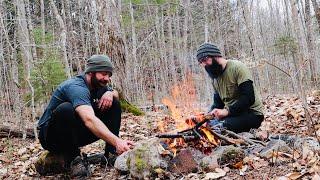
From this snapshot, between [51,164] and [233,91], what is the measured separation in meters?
2.38

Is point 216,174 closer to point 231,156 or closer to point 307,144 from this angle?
point 231,156

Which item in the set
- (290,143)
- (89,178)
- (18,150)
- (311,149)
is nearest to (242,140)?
(290,143)

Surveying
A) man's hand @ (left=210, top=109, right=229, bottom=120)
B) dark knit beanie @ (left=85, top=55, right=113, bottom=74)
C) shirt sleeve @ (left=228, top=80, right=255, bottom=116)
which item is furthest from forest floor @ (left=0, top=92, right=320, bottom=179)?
dark knit beanie @ (left=85, top=55, right=113, bottom=74)

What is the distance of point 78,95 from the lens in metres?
3.74

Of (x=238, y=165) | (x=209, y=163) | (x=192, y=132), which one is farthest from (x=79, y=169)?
(x=238, y=165)

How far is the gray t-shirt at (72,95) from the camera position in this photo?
372cm

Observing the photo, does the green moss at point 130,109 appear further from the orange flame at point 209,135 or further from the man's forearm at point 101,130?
the man's forearm at point 101,130

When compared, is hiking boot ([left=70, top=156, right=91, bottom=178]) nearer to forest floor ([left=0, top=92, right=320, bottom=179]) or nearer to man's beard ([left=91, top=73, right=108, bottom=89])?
forest floor ([left=0, top=92, right=320, bottom=179])

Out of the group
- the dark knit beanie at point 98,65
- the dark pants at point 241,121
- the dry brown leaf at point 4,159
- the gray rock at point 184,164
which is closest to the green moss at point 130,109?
the dry brown leaf at point 4,159

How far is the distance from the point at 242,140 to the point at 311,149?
0.78 meters

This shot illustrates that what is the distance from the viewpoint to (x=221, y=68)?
4.83 meters

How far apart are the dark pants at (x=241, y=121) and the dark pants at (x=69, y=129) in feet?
4.57

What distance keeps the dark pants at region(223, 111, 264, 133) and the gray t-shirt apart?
5.79 feet

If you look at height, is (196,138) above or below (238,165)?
above
